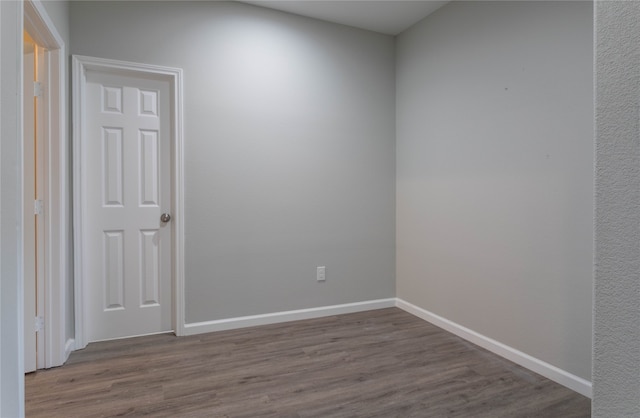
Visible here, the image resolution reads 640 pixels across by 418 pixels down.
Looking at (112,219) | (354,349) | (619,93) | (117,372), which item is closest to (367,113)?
(354,349)

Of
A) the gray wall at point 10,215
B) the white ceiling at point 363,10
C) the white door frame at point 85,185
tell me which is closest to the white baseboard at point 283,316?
the white door frame at point 85,185

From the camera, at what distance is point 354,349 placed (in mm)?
2508

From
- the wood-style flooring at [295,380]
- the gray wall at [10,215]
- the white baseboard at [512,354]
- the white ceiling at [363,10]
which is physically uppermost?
the white ceiling at [363,10]

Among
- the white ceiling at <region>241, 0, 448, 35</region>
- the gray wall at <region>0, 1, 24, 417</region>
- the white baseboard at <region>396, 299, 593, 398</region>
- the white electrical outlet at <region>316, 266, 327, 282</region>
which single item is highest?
the white ceiling at <region>241, 0, 448, 35</region>

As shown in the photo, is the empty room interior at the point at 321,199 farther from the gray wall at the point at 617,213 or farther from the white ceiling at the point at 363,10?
the gray wall at the point at 617,213

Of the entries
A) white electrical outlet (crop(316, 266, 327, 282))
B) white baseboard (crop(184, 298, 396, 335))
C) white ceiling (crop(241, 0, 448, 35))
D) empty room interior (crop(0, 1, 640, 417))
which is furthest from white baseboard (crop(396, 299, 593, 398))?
white ceiling (crop(241, 0, 448, 35))

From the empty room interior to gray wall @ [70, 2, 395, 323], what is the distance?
0.05 ft

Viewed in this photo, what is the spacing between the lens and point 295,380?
2088 mm

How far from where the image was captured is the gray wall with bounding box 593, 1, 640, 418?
2.63 feet

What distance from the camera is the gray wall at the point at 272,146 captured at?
2746mm

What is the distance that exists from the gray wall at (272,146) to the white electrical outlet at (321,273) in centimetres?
4

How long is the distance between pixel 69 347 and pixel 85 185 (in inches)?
45.1

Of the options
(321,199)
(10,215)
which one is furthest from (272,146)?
(10,215)

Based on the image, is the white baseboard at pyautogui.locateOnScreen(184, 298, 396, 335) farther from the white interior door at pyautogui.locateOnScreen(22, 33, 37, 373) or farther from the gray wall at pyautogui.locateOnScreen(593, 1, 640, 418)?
the gray wall at pyautogui.locateOnScreen(593, 1, 640, 418)
